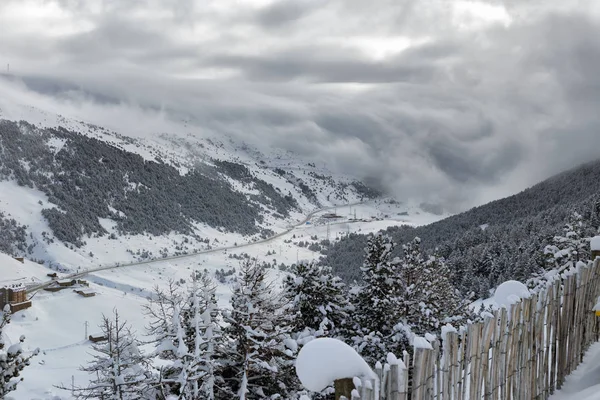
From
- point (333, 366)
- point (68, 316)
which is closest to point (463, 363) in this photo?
point (333, 366)

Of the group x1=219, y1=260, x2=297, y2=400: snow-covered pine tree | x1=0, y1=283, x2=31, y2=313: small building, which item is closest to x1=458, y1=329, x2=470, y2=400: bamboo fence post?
x1=219, y1=260, x2=297, y2=400: snow-covered pine tree

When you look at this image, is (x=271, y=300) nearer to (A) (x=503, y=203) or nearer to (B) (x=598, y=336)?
(B) (x=598, y=336)

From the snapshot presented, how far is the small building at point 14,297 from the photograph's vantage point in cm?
6644

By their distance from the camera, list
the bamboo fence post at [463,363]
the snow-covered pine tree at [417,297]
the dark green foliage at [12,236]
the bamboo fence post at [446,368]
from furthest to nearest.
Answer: the dark green foliage at [12,236] → the snow-covered pine tree at [417,297] → the bamboo fence post at [463,363] → the bamboo fence post at [446,368]

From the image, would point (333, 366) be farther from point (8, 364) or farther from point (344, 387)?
point (8, 364)

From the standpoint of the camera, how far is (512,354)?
459 centimetres

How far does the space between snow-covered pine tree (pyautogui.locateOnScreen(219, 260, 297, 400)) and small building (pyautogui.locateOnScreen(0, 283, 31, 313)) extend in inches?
2551

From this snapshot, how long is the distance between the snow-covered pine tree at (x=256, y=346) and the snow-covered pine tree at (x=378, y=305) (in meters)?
4.16

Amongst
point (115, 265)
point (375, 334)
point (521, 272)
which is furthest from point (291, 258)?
point (375, 334)

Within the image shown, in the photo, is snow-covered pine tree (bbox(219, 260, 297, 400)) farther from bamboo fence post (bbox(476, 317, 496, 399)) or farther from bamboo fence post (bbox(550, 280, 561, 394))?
bamboo fence post (bbox(476, 317, 496, 399))

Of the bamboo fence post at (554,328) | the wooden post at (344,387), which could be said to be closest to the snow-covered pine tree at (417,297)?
the bamboo fence post at (554,328)

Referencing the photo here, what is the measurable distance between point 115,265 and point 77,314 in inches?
2238

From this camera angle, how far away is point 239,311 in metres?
14.5

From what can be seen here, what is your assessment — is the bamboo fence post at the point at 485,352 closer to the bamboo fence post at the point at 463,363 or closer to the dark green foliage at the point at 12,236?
the bamboo fence post at the point at 463,363
